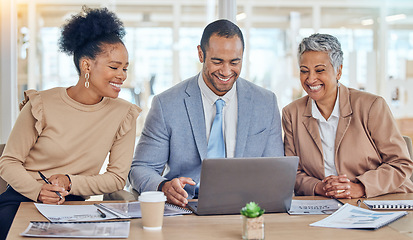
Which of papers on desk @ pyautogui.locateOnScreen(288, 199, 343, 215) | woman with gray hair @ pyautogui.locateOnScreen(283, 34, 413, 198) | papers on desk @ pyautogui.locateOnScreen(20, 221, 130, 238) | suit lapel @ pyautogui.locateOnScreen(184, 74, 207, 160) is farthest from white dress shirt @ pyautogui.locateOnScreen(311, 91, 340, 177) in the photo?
papers on desk @ pyautogui.locateOnScreen(20, 221, 130, 238)

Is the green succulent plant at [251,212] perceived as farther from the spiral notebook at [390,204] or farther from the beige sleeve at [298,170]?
the beige sleeve at [298,170]

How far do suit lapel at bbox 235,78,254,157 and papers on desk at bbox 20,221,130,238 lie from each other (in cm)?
99

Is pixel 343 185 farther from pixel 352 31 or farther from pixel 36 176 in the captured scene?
pixel 352 31

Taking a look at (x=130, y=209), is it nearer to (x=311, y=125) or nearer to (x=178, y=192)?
(x=178, y=192)

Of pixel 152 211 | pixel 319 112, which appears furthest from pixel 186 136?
pixel 152 211

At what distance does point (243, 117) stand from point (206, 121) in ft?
0.63

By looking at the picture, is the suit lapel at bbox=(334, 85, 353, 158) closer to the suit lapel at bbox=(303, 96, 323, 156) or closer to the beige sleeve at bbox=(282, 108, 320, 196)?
the suit lapel at bbox=(303, 96, 323, 156)

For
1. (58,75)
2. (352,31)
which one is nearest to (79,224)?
(58,75)

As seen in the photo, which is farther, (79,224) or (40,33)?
(40,33)

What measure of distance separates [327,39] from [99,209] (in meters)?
1.46

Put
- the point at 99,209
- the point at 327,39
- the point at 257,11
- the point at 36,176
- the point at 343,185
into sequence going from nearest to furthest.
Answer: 1. the point at 99,209
2. the point at 343,185
3. the point at 36,176
4. the point at 327,39
5. the point at 257,11

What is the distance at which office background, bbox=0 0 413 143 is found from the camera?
3463 mm

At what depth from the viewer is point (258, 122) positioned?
267 centimetres

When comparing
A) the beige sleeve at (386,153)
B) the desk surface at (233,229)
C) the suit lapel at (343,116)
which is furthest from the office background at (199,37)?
the desk surface at (233,229)
